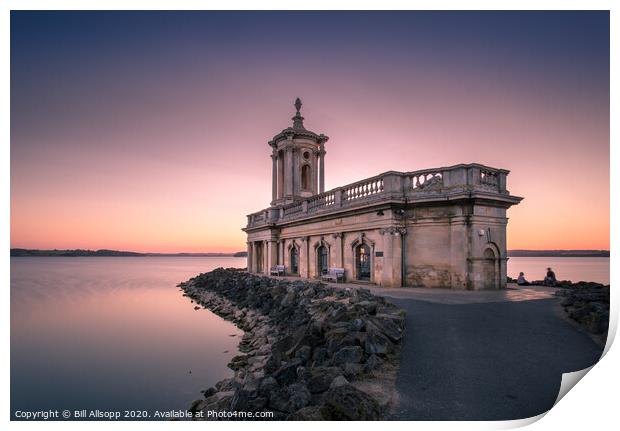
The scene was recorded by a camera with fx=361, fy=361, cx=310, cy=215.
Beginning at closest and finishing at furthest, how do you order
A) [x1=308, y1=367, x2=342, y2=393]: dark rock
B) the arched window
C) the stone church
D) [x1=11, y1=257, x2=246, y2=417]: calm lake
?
1. [x1=308, y1=367, x2=342, y2=393]: dark rock
2. [x1=11, y1=257, x2=246, y2=417]: calm lake
3. the stone church
4. the arched window

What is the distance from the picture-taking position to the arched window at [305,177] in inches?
1185

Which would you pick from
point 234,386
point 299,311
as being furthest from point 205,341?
point 234,386

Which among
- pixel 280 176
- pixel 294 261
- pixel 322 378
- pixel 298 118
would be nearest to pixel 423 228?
pixel 322 378

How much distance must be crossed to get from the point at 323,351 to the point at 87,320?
20588 mm

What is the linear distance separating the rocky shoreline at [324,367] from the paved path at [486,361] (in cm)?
39

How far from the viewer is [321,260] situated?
21969 mm

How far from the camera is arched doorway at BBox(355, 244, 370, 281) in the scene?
18094 millimetres

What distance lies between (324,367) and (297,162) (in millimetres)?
→ 23960

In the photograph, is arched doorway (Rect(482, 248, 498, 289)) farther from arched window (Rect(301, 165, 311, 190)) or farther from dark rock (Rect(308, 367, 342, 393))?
arched window (Rect(301, 165, 311, 190))

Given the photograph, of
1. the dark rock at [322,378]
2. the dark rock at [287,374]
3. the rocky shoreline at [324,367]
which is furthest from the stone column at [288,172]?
the dark rock at [322,378]

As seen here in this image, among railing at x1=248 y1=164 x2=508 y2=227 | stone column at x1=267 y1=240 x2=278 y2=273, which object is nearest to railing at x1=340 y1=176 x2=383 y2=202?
railing at x1=248 y1=164 x2=508 y2=227

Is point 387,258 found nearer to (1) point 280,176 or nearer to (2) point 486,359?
(2) point 486,359

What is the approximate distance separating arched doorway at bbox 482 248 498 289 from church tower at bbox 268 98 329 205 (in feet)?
53.7
